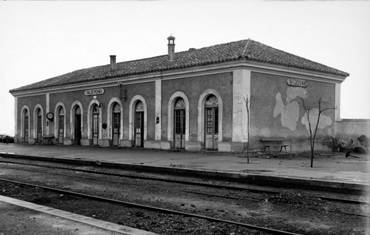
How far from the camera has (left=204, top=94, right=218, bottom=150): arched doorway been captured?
20.9 metres

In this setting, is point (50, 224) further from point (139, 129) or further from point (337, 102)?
point (337, 102)

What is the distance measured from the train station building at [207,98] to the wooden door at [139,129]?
0.06 m

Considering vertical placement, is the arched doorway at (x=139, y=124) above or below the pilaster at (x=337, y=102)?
below

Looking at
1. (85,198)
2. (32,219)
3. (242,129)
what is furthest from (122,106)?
(32,219)

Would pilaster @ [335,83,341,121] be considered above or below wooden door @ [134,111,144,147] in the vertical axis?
above

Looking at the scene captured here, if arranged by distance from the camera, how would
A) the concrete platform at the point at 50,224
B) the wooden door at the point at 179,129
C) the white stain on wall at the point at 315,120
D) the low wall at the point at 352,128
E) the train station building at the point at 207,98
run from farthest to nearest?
the low wall at the point at 352,128, the white stain on wall at the point at 315,120, the wooden door at the point at 179,129, the train station building at the point at 207,98, the concrete platform at the point at 50,224

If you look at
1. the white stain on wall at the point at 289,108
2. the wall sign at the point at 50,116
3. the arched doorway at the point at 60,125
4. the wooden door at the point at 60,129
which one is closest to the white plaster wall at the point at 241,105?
the white stain on wall at the point at 289,108

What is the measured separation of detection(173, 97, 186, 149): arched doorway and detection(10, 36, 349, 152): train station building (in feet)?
0.18

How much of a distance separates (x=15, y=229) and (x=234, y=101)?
1484 cm

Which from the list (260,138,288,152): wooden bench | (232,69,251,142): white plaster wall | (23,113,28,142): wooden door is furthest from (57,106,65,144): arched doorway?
(260,138,288,152): wooden bench

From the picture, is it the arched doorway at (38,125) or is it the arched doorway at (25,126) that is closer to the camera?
the arched doorway at (38,125)

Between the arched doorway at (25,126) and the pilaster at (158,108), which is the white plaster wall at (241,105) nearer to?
the pilaster at (158,108)

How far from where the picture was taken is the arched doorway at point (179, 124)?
2263 cm

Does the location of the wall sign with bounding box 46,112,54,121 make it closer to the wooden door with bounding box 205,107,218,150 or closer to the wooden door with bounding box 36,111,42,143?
the wooden door with bounding box 36,111,42,143
